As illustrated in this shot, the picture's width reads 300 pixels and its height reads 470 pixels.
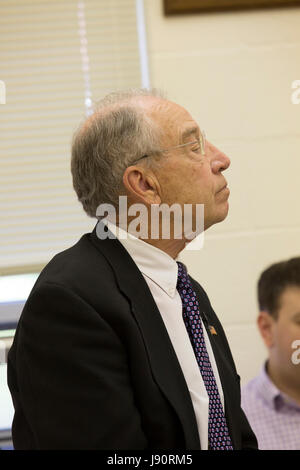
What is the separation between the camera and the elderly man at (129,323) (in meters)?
1.27

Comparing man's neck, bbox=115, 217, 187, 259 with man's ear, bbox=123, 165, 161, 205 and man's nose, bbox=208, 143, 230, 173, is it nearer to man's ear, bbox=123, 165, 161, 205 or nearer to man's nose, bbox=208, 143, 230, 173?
man's ear, bbox=123, 165, 161, 205

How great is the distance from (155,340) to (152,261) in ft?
0.68

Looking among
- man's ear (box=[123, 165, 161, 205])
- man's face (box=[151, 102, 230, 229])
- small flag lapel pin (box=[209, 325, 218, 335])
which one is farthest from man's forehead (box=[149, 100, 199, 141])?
small flag lapel pin (box=[209, 325, 218, 335])

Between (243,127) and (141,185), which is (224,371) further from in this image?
(243,127)

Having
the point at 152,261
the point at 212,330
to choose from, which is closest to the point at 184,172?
the point at 152,261

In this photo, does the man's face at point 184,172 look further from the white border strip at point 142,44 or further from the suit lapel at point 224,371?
the white border strip at point 142,44

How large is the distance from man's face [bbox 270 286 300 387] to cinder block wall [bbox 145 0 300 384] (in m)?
0.19

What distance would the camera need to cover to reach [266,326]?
2.40m

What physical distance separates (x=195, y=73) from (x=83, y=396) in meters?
1.55

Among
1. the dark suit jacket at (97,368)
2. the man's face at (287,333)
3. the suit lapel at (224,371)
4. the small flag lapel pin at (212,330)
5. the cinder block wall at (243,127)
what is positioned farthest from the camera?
the cinder block wall at (243,127)

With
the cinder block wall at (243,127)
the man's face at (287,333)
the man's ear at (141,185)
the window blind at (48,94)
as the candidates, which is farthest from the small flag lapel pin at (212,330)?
the window blind at (48,94)

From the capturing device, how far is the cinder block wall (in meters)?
2.50

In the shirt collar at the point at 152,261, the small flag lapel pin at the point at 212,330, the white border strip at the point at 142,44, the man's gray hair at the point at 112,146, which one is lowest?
the small flag lapel pin at the point at 212,330
